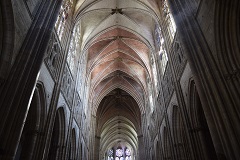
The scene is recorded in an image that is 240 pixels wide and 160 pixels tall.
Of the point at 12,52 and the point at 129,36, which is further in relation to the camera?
the point at 129,36

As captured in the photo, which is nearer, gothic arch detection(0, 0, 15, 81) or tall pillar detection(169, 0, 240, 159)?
tall pillar detection(169, 0, 240, 159)

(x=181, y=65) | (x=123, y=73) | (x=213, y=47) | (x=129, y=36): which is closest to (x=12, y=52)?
(x=213, y=47)

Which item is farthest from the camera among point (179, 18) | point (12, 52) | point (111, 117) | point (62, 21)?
point (111, 117)

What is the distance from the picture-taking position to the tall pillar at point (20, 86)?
5.26 metres

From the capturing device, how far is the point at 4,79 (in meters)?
5.76

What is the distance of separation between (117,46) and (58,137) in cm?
1261

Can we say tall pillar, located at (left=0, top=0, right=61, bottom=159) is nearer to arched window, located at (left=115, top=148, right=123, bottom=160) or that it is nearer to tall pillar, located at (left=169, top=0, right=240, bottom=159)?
tall pillar, located at (left=169, top=0, right=240, bottom=159)

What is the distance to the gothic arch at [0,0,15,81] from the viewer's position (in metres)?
5.86

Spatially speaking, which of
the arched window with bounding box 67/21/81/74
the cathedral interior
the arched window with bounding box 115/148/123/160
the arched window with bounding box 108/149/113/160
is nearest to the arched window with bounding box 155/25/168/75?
the cathedral interior

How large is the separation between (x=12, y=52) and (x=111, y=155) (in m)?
43.3

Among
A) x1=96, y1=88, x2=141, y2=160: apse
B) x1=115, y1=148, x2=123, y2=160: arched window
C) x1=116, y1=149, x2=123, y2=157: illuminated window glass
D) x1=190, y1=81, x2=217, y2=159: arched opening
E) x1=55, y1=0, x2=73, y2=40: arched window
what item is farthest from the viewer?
x1=116, y1=149, x2=123, y2=157: illuminated window glass

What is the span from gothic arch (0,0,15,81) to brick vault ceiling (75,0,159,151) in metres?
8.63

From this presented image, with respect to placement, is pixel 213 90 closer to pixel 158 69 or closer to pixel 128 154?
pixel 158 69

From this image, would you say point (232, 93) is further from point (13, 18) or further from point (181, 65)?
point (13, 18)
